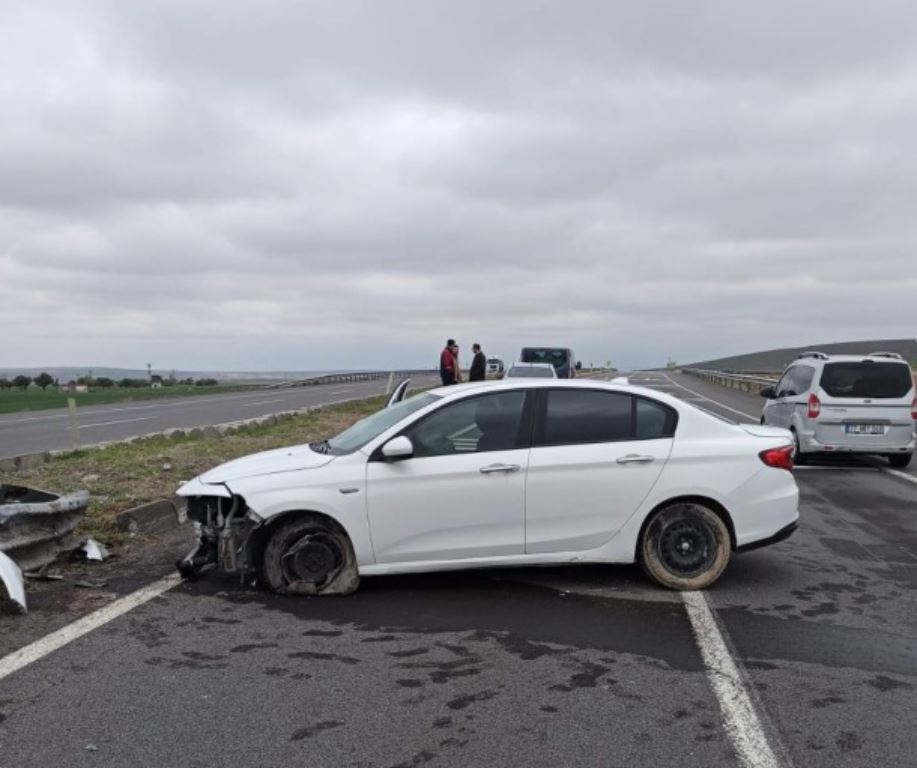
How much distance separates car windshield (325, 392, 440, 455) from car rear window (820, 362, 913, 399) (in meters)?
9.12

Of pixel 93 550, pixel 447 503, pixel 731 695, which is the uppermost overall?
pixel 447 503

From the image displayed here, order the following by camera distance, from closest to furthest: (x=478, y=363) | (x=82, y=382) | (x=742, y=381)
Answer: (x=478, y=363) < (x=742, y=381) < (x=82, y=382)

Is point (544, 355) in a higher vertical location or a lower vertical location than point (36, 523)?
higher

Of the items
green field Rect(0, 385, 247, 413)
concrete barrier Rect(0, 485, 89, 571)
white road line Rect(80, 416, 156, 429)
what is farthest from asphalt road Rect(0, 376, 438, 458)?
concrete barrier Rect(0, 485, 89, 571)

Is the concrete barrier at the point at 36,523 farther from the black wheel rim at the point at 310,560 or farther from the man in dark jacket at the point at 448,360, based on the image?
the man in dark jacket at the point at 448,360

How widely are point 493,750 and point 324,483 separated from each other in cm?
286

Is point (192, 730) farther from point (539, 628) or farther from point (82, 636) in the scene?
point (539, 628)

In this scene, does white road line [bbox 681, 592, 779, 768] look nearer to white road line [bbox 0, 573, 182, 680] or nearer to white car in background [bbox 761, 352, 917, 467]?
white road line [bbox 0, 573, 182, 680]

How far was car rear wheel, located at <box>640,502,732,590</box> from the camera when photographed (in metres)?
6.68

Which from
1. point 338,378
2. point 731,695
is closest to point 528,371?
point 731,695

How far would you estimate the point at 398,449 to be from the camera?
640 cm

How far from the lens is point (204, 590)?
6.66 meters

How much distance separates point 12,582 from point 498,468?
11.0 ft

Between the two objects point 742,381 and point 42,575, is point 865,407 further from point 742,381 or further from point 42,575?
point 742,381
